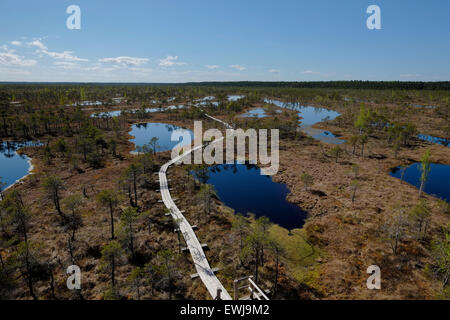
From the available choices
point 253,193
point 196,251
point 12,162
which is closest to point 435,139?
point 253,193

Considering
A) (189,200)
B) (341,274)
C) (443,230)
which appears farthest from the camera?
(189,200)

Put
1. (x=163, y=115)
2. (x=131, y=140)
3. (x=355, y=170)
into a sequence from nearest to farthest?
1. (x=355, y=170)
2. (x=131, y=140)
3. (x=163, y=115)

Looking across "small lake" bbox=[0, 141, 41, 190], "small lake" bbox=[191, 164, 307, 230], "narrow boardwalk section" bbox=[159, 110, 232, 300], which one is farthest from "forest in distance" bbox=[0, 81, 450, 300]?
"small lake" bbox=[0, 141, 41, 190]

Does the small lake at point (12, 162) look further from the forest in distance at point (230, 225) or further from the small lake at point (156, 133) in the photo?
the small lake at point (156, 133)

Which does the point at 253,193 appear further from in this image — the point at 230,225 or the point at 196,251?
the point at 196,251

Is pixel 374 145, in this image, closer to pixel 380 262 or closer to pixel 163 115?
pixel 380 262

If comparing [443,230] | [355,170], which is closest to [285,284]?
[443,230]

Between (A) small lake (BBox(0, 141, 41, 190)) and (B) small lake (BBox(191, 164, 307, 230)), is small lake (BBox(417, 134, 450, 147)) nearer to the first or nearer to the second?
(B) small lake (BBox(191, 164, 307, 230))
